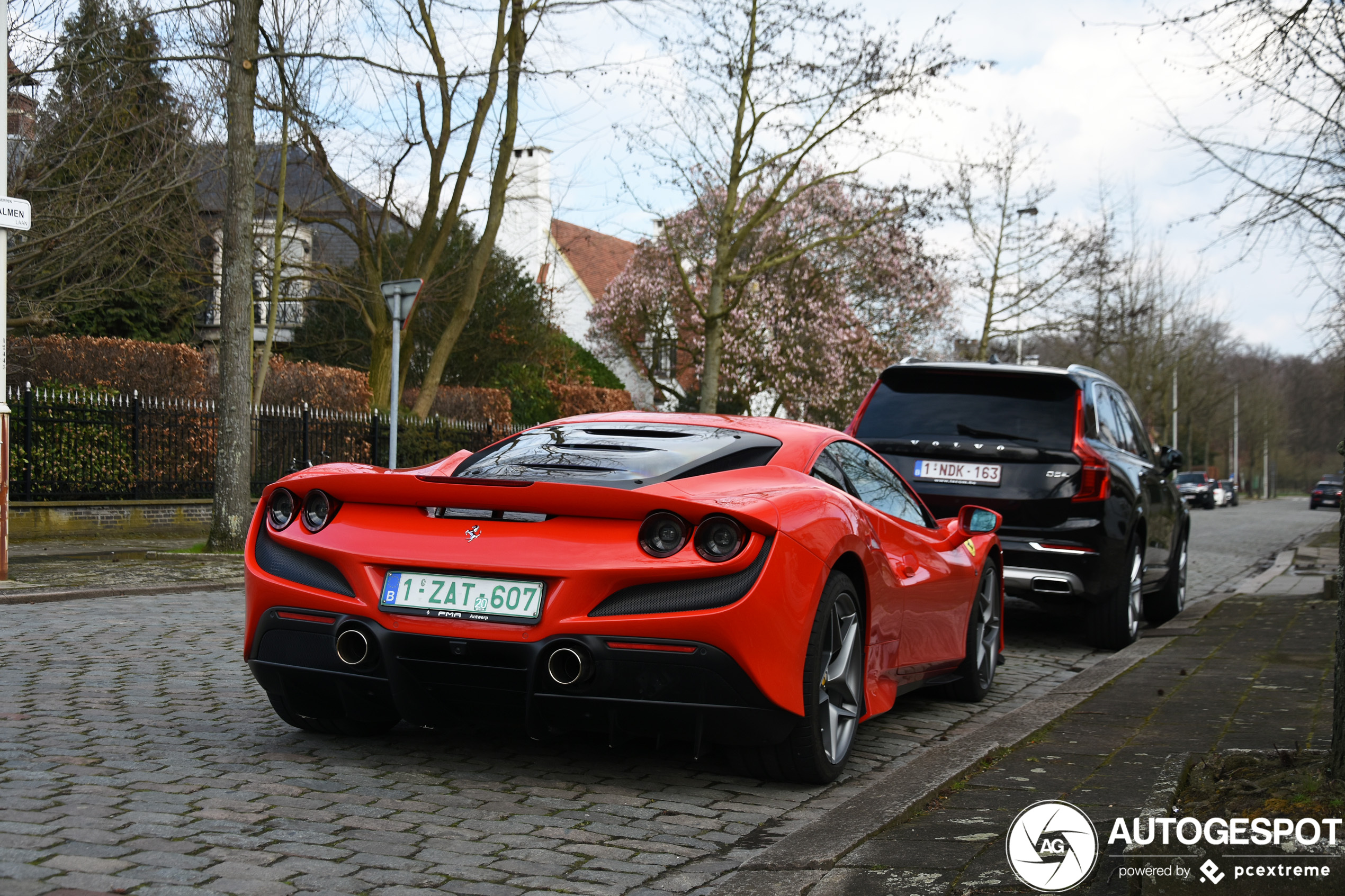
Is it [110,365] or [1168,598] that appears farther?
[110,365]

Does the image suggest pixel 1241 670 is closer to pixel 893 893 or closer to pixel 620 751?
pixel 620 751

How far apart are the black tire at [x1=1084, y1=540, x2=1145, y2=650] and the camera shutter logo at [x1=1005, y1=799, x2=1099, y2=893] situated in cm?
519

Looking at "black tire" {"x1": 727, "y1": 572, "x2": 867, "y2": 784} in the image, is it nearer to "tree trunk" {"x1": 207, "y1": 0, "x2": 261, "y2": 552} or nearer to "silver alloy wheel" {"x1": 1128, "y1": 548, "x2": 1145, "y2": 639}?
"silver alloy wheel" {"x1": 1128, "y1": 548, "x2": 1145, "y2": 639}

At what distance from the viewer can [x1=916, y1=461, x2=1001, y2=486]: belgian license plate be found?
29.1 feet

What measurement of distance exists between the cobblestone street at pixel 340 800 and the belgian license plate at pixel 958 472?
2.38 m

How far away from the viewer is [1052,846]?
3648 mm

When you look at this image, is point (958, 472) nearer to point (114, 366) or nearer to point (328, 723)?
point (328, 723)

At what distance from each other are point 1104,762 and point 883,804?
1.04 m

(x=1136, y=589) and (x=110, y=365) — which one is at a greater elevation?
(x=110, y=365)

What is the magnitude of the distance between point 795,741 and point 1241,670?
376 cm

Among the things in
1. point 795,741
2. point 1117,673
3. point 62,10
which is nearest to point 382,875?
point 795,741

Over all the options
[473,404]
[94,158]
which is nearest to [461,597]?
[94,158]

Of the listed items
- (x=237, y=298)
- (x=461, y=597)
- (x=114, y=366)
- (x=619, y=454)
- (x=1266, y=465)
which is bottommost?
(x=1266, y=465)

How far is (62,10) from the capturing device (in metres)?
15.3
